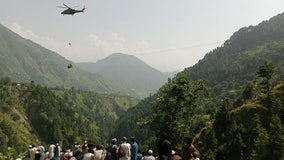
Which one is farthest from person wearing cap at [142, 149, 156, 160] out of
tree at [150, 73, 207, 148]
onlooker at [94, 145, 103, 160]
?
tree at [150, 73, 207, 148]

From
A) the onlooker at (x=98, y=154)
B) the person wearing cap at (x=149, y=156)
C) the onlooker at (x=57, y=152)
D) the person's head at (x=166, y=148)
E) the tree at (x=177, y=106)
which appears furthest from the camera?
the tree at (x=177, y=106)

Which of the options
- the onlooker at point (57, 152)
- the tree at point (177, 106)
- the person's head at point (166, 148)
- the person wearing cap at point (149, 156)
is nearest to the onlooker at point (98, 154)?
the person wearing cap at point (149, 156)

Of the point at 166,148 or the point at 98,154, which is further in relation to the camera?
the point at 98,154

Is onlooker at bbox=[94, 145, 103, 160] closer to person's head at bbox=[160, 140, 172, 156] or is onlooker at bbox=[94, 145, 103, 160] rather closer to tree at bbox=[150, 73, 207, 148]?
person's head at bbox=[160, 140, 172, 156]

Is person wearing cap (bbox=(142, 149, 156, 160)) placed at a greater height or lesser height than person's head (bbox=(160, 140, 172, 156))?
lesser

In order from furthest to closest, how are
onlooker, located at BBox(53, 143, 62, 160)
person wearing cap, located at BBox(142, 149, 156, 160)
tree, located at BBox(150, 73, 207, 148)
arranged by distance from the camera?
tree, located at BBox(150, 73, 207, 148) < onlooker, located at BBox(53, 143, 62, 160) < person wearing cap, located at BBox(142, 149, 156, 160)

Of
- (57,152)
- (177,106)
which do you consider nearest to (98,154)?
(57,152)

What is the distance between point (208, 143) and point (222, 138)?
125 inches

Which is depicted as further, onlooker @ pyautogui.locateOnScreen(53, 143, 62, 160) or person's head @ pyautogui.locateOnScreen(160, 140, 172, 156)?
onlooker @ pyautogui.locateOnScreen(53, 143, 62, 160)

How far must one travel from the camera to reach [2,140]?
16275 centimetres

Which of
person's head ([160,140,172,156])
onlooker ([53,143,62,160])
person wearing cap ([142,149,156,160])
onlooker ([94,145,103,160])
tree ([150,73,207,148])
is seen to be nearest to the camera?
person's head ([160,140,172,156])

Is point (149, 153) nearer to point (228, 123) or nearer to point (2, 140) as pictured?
point (228, 123)

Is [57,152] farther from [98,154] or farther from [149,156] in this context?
[149,156]

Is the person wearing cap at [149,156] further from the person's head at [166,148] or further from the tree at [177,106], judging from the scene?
the tree at [177,106]
